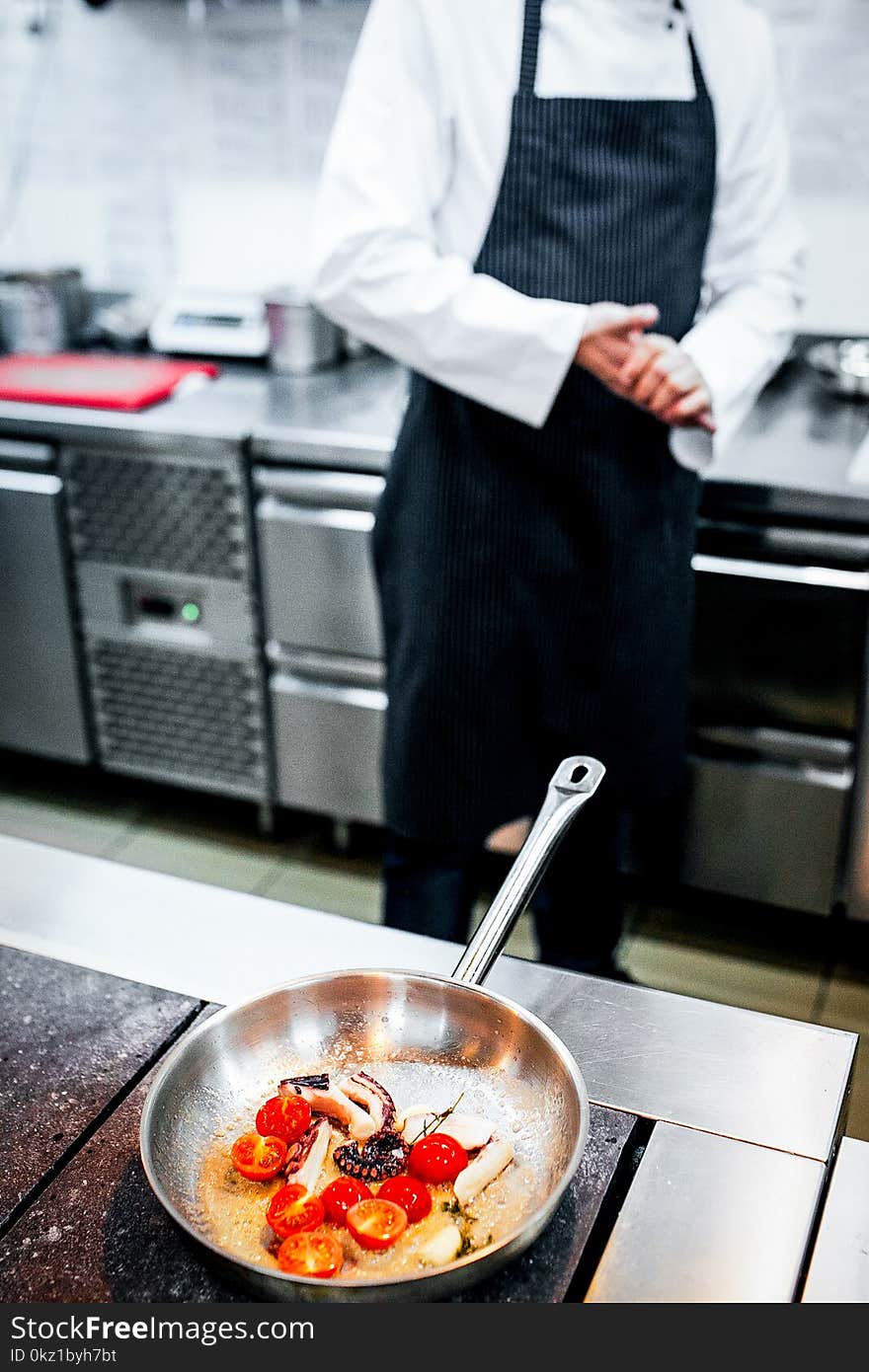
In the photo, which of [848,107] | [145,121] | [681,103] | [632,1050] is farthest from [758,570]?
[145,121]

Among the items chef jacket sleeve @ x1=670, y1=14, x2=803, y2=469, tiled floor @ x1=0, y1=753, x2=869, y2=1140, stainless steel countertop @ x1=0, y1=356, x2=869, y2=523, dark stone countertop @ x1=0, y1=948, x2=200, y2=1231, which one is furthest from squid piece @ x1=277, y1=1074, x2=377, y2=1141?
stainless steel countertop @ x1=0, y1=356, x2=869, y2=523

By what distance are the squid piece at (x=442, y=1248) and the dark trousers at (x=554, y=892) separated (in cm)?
108

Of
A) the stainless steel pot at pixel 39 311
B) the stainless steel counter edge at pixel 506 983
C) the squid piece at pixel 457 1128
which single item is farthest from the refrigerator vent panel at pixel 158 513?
the squid piece at pixel 457 1128

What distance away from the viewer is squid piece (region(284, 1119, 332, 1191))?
2.25 feet

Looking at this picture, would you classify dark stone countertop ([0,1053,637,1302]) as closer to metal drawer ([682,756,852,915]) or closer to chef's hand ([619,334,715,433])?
chef's hand ([619,334,715,433])

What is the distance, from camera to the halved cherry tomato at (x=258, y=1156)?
0.70m

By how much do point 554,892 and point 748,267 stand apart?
0.89 meters

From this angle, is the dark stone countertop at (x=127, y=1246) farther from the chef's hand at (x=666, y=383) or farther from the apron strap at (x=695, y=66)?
the apron strap at (x=695, y=66)

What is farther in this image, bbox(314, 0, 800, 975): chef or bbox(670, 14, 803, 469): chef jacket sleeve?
bbox(670, 14, 803, 469): chef jacket sleeve

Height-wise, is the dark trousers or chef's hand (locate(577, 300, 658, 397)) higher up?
chef's hand (locate(577, 300, 658, 397))

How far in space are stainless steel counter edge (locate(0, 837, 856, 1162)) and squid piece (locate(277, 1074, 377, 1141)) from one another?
0.15m

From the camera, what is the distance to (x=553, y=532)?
158 centimetres

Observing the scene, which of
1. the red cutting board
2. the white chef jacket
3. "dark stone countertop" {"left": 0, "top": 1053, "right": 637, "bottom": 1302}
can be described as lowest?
"dark stone countertop" {"left": 0, "top": 1053, "right": 637, "bottom": 1302}

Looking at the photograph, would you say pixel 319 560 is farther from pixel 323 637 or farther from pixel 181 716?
pixel 181 716
